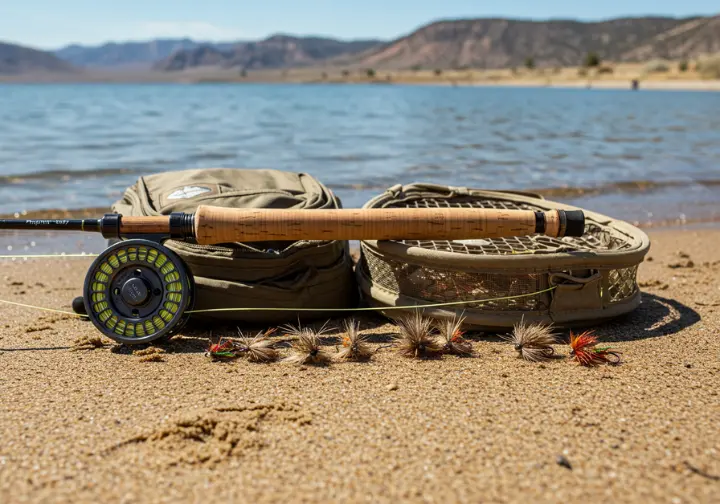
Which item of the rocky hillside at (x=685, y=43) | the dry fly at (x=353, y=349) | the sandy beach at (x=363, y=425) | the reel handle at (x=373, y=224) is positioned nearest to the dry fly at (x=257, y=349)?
the sandy beach at (x=363, y=425)

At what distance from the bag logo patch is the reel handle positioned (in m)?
0.66

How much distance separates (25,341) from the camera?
12.5 ft

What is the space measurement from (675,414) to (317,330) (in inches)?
73.1

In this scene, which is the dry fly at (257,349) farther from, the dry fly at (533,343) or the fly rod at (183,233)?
the dry fly at (533,343)

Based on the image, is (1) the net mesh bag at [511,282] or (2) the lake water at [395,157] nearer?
(1) the net mesh bag at [511,282]

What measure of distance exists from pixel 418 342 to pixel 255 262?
99 cm

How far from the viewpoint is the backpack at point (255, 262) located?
151 inches

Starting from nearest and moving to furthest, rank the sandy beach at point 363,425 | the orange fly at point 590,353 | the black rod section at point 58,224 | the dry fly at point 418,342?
the sandy beach at point 363,425 → the orange fly at point 590,353 → the dry fly at point 418,342 → the black rod section at point 58,224

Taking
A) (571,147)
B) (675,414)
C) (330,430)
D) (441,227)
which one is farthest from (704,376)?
(571,147)

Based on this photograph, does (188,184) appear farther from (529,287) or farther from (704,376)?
(704,376)

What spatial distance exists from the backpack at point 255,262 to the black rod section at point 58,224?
0.46 m

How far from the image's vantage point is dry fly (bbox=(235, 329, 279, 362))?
3396 millimetres

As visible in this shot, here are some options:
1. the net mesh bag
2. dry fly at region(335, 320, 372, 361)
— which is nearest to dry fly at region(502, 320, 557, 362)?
the net mesh bag

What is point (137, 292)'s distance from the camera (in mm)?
3516
